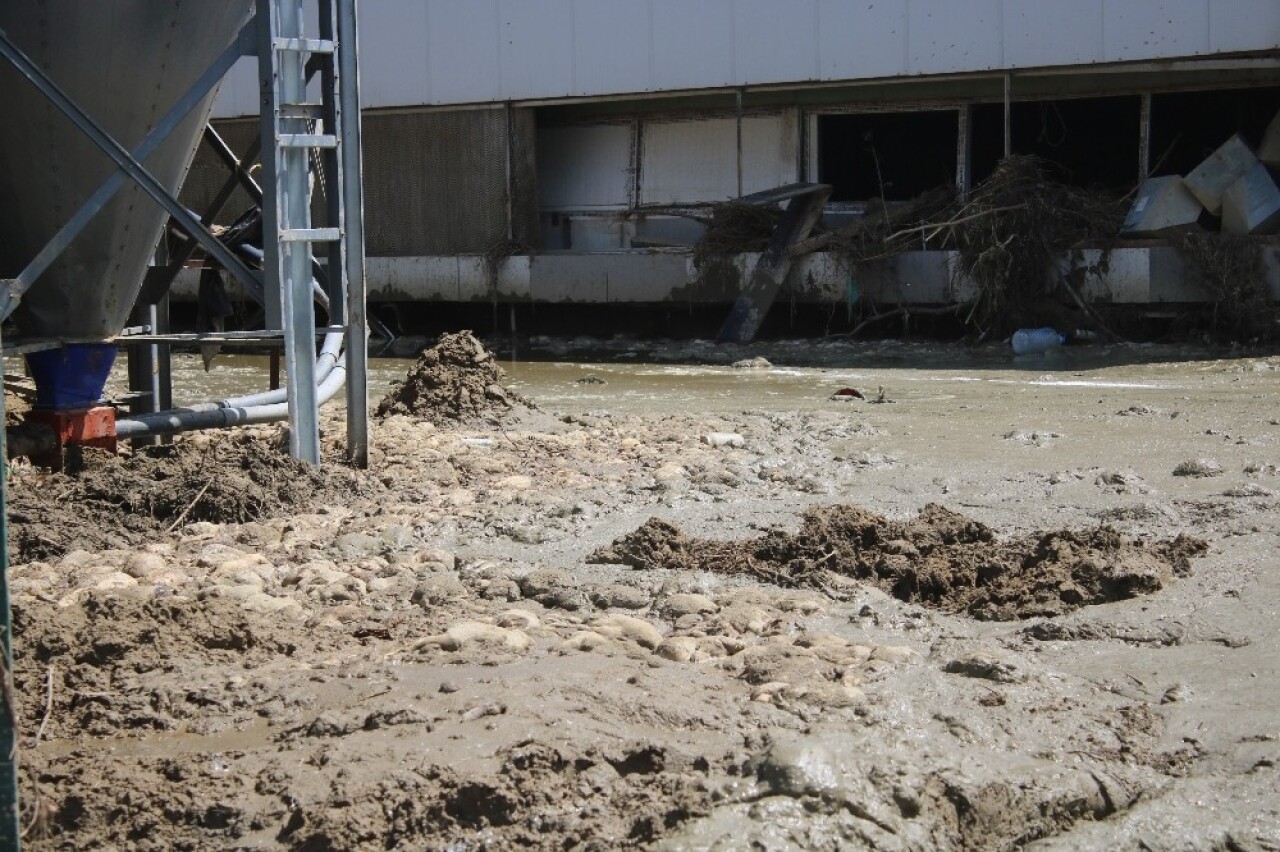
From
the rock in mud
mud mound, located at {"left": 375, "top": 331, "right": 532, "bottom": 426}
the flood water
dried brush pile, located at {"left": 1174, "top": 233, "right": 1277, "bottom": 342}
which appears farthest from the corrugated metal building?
the rock in mud

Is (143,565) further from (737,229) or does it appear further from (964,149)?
(964,149)

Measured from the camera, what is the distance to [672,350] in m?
16.2

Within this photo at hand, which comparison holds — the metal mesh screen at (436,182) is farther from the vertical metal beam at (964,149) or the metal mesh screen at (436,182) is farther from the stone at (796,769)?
the stone at (796,769)

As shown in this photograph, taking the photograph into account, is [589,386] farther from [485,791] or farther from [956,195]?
[485,791]

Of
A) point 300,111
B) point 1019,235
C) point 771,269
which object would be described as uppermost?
point 300,111

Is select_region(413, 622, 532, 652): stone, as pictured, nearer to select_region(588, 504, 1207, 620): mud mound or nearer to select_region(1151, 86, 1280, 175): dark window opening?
select_region(588, 504, 1207, 620): mud mound

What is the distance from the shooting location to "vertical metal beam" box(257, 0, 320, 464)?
6695 millimetres

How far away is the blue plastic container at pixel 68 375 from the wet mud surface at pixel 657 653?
1.52 feet

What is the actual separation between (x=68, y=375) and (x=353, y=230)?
5.17 ft

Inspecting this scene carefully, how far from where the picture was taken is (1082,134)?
17953 millimetres

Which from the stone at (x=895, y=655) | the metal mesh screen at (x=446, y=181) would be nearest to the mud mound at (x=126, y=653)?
the stone at (x=895, y=655)

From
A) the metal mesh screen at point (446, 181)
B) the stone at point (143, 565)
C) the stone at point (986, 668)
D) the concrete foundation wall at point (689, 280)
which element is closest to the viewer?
the stone at point (986, 668)

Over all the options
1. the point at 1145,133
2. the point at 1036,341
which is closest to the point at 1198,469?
the point at 1036,341

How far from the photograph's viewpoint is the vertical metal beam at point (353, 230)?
712 centimetres
